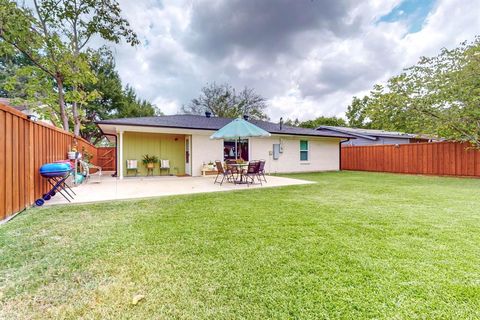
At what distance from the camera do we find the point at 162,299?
1828 mm

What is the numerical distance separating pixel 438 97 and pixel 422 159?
10.9 feet

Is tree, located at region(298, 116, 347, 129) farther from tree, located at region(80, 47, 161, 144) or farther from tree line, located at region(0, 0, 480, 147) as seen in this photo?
tree, located at region(80, 47, 161, 144)

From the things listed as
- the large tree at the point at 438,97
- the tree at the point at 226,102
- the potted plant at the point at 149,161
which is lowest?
the potted plant at the point at 149,161

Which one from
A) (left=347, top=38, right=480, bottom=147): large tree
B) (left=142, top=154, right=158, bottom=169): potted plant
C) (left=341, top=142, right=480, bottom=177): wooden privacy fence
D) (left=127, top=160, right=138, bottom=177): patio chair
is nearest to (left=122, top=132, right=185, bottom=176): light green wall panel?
(left=142, top=154, right=158, bottom=169): potted plant

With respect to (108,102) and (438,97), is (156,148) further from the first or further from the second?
(438,97)

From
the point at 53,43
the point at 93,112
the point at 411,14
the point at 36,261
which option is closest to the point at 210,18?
the point at 53,43

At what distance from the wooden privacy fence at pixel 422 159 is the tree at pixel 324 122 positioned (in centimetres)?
2143

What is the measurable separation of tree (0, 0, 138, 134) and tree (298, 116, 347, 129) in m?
32.4

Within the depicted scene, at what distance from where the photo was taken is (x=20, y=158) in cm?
425

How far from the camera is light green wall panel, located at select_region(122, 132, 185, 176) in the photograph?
11797mm

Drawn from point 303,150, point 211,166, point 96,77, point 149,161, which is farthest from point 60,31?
point 303,150

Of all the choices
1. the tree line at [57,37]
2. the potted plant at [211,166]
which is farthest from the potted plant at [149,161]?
the tree line at [57,37]

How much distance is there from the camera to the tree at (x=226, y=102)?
28031mm

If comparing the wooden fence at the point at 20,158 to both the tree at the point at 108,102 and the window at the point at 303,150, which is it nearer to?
the window at the point at 303,150
